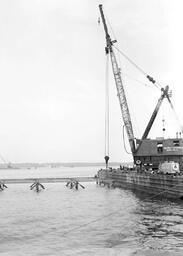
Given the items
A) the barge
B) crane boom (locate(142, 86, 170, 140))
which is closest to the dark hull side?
the barge

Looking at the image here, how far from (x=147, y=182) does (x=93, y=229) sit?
42.6 m

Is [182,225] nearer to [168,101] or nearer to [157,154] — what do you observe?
[157,154]

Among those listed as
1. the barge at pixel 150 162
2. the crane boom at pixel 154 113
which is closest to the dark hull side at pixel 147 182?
the barge at pixel 150 162

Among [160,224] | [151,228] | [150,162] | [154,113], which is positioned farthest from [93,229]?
[154,113]

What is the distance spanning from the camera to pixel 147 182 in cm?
8181

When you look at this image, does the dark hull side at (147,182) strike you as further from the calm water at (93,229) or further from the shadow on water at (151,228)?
the calm water at (93,229)

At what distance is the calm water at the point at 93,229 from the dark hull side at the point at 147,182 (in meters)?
4.46

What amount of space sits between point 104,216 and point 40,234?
13790mm

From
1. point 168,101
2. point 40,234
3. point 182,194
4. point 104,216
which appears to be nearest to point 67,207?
point 104,216

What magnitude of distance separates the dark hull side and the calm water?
14.6 feet

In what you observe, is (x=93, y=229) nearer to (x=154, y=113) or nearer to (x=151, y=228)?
(x=151, y=228)

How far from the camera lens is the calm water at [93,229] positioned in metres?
32.1

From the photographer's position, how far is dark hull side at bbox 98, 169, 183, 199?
66.5m

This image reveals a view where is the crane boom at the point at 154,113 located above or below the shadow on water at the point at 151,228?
above
